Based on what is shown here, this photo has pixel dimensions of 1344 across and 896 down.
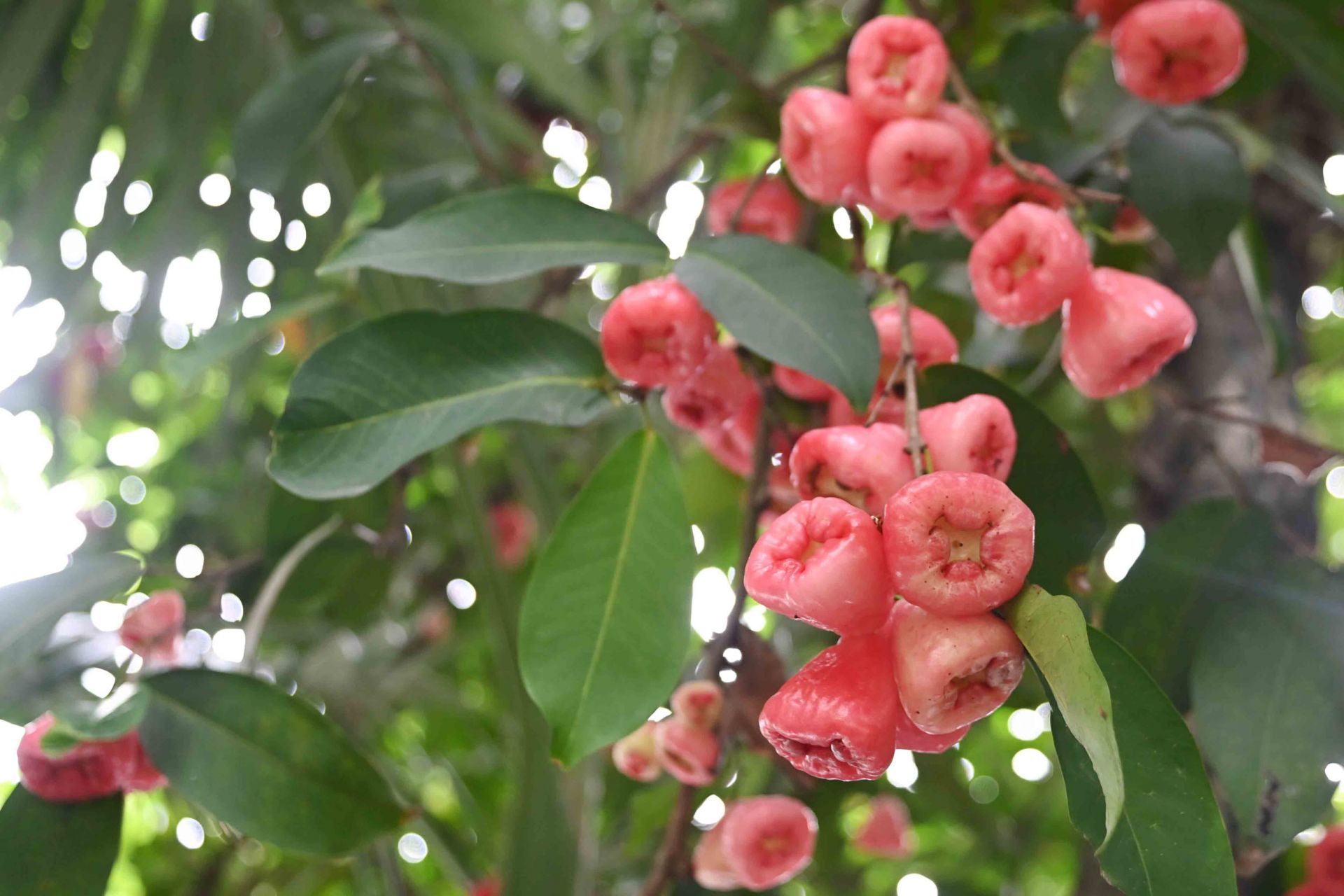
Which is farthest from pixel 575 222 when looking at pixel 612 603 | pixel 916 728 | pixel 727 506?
pixel 727 506

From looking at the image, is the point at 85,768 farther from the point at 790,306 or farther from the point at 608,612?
the point at 790,306

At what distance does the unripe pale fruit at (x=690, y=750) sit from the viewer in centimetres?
66

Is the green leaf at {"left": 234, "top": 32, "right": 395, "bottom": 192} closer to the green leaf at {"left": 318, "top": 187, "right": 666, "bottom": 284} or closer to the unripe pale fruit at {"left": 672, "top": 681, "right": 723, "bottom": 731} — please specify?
the green leaf at {"left": 318, "top": 187, "right": 666, "bottom": 284}

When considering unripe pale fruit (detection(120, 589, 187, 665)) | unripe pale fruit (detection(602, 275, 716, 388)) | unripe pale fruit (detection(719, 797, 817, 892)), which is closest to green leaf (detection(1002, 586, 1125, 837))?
unripe pale fruit (detection(602, 275, 716, 388))

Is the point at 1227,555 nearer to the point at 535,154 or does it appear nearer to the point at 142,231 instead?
the point at 535,154

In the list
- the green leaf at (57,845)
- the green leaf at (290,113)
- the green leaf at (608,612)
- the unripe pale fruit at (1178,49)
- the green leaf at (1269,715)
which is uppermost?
the unripe pale fruit at (1178,49)

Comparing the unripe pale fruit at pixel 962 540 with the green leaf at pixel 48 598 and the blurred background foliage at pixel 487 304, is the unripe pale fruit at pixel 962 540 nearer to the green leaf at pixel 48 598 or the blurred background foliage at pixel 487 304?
the blurred background foliage at pixel 487 304

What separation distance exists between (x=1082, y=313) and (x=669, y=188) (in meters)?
0.65

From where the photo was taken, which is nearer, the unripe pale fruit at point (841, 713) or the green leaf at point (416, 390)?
the unripe pale fruit at point (841, 713)

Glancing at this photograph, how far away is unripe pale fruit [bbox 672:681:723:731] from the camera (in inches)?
26.3

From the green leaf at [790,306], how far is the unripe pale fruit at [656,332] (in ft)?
0.05

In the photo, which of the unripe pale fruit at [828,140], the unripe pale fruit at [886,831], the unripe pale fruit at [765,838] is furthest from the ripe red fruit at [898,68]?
the unripe pale fruit at [886,831]

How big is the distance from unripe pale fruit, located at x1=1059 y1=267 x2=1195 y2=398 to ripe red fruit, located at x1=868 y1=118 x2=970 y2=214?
11 cm

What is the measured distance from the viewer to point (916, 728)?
47 centimetres
